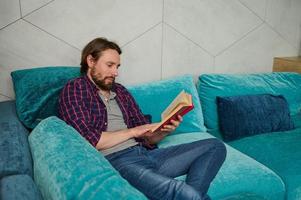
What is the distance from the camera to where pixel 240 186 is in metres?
1.55

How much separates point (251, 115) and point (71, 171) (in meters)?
1.45

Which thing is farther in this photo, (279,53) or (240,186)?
(279,53)

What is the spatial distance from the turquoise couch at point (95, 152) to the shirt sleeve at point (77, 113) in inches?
3.8

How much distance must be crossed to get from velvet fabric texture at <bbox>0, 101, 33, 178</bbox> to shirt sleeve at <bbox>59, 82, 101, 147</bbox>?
21cm

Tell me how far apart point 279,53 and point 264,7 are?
17.6 inches

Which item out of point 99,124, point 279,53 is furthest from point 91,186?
point 279,53

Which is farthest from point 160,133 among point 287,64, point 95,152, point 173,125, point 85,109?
point 287,64

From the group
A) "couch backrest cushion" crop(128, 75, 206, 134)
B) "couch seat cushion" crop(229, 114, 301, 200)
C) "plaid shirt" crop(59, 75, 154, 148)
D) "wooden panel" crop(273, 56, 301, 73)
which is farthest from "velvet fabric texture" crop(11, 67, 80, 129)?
"wooden panel" crop(273, 56, 301, 73)

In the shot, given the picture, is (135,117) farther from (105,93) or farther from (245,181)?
(245,181)

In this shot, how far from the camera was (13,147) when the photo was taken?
1318 mm

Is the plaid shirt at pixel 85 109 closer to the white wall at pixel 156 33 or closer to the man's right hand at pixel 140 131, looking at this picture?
the man's right hand at pixel 140 131

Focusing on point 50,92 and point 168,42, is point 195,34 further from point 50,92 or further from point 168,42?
point 50,92

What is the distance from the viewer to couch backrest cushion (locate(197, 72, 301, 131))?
7.33 ft

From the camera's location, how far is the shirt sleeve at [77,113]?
4.93 feet
